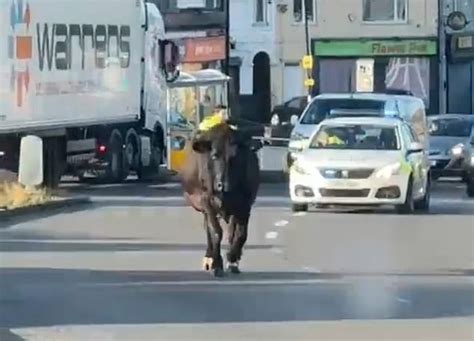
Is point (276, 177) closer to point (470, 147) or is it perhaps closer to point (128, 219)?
point (470, 147)

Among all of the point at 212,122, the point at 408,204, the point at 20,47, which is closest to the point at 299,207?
the point at 408,204

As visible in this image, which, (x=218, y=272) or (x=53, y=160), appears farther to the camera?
(x=53, y=160)

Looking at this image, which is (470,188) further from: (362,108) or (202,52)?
(202,52)

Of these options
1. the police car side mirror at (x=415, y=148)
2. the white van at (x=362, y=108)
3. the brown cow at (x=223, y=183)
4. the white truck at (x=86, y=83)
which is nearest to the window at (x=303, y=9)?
the white truck at (x=86, y=83)

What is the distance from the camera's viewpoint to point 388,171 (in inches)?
936

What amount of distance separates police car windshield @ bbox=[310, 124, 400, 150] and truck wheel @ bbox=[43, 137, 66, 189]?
20.6 feet

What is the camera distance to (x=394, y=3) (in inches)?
2247

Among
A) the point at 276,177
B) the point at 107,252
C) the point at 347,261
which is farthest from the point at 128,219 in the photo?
the point at 276,177

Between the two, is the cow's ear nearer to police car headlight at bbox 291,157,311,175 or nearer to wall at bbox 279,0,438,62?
police car headlight at bbox 291,157,311,175

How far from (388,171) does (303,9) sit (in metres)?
33.5

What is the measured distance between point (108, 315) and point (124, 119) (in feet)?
67.6

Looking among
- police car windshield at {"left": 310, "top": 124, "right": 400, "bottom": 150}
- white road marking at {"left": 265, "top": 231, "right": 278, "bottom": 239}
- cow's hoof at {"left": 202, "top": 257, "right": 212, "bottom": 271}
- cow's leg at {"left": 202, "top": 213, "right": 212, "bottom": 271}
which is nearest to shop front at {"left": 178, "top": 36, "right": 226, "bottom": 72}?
police car windshield at {"left": 310, "top": 124, "right": 400, "bottom": 150}

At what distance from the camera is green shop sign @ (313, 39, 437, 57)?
186 feet

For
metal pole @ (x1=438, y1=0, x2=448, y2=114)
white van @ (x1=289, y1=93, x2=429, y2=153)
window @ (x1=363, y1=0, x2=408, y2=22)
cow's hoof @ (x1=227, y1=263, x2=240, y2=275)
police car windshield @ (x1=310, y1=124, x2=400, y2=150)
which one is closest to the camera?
cow's hoof @ (x1=227, y1=263, x2=240, y2=275)
